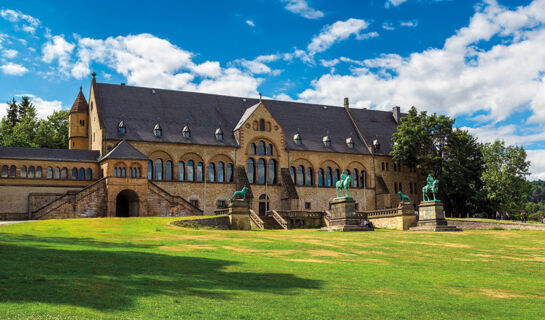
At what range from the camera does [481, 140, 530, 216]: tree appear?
2931 inches

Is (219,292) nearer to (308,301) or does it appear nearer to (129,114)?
(308,301)

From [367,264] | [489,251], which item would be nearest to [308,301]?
[367,264]

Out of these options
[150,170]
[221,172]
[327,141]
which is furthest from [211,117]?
[327,141]

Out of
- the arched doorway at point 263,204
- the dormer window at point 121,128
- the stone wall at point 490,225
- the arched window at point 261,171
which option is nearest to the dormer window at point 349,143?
the arched window at point 261,171

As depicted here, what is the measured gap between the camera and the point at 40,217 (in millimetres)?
52656

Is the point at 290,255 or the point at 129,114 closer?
the point at 290,255

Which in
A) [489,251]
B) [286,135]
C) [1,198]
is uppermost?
[286,135]

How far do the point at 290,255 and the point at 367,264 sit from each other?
3.90 m

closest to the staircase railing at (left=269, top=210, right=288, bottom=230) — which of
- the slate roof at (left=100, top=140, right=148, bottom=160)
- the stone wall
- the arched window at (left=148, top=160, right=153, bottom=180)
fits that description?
the slate roof at (left=100, top=140, right=148, bottom=160)

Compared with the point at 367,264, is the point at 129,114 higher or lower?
higher

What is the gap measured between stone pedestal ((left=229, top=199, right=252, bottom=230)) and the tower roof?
3332 cm

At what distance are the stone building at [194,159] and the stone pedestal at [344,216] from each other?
52.6ft

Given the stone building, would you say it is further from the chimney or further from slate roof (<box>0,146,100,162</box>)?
the chimney

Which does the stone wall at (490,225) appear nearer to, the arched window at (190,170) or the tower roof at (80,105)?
the arched window at (190,170)
